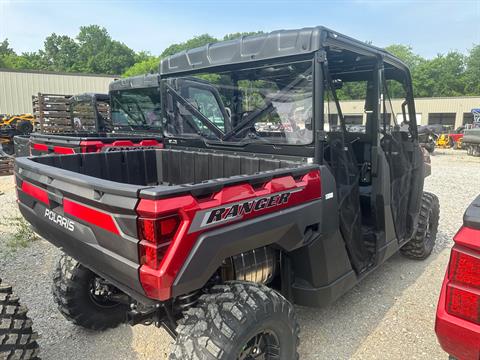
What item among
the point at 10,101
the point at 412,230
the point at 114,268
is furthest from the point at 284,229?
the point at 10,101

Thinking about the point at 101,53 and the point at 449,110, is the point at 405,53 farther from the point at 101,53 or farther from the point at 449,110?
the point at 101,53

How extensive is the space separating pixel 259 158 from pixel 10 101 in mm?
26558

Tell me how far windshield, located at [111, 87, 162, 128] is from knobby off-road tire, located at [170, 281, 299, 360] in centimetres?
598

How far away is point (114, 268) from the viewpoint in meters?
1.89

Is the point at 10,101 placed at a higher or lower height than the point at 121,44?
lower

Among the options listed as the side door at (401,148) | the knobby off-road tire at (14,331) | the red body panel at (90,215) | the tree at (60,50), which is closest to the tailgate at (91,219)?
the red body panel at (90,215)

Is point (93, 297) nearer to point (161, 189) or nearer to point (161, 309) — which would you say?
point (161, 309)

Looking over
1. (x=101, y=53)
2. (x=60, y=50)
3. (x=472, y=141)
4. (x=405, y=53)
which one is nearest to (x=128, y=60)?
(x=101, y=53)

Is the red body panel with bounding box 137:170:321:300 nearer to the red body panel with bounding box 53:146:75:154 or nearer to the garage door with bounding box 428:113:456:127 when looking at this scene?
the red body panel with bounding box 53:146:75:154

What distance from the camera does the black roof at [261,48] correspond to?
95.3 inches

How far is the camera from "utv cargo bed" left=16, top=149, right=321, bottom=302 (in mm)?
1697

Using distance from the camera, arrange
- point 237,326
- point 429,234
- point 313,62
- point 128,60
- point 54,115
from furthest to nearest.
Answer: point 128,60 < point 54,115 < point 429,234 < point 313,62 < point 237,326

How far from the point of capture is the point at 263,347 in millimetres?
2250

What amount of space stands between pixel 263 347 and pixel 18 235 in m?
4.60
